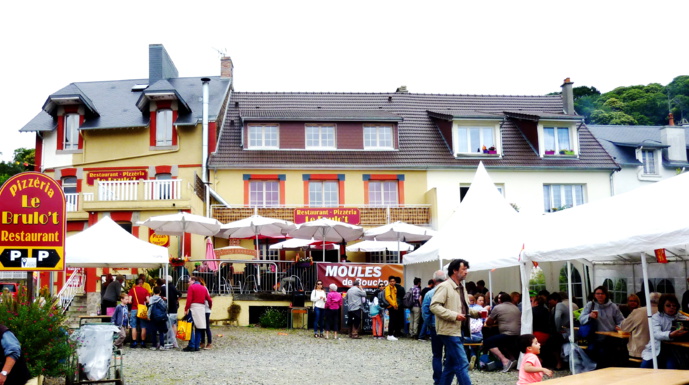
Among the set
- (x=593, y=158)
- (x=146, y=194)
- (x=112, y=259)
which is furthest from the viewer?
(x=593, y=158)

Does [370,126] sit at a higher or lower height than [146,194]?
higher

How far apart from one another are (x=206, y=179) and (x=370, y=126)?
760cm

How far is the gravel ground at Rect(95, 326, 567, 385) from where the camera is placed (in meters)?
11.9

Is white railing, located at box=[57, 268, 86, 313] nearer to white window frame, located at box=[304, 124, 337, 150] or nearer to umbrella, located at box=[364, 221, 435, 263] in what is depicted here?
umbrella, located at box=[364, 221, 435, 263]

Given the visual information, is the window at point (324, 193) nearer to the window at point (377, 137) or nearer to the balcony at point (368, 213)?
the balcony at point (368, 213)

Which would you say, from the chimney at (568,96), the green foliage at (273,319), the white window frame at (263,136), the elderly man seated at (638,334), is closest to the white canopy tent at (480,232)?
the elderly man seated at (638,334)

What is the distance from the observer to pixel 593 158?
3200cm

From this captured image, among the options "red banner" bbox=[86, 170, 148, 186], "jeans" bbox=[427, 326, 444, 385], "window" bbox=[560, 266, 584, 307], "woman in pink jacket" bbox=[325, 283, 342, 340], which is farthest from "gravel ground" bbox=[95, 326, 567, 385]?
"red banner" bbox=[86, 170, 148, 186]

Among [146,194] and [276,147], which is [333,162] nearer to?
[276,147]

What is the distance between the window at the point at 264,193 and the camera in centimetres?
3009

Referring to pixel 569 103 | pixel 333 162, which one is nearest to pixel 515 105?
pixel 569 103

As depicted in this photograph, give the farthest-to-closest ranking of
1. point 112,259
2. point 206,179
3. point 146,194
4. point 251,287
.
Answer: point 206,179, point 146,194, point 251,287, point 112,259

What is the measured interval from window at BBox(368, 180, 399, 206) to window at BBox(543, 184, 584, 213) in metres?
6.58

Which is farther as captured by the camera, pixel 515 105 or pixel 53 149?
pixel 515 105
